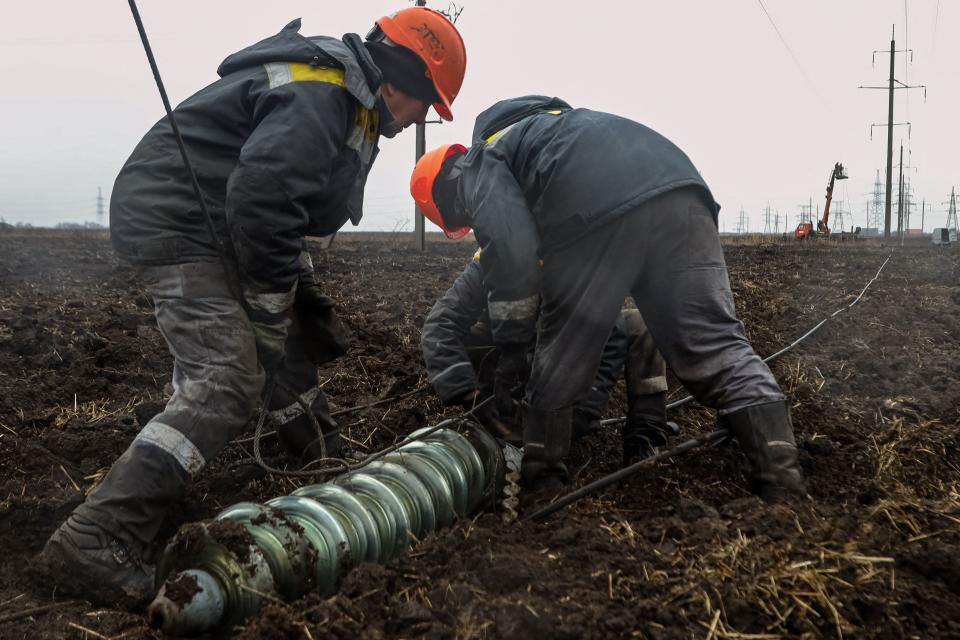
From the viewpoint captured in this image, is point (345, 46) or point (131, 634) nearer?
point (131, 634)

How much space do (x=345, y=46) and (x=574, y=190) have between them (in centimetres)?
107

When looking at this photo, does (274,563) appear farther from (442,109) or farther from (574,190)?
(442,109)

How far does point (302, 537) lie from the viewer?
2.54 meters

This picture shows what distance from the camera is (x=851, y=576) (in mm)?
2211

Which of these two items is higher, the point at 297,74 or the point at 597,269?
the point at 297,74

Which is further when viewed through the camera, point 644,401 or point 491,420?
point 644,401

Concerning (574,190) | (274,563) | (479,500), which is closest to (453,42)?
(574,190)

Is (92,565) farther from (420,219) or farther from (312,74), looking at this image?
(420,219)

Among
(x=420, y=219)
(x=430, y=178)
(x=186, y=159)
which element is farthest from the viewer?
(x=420, y=219)

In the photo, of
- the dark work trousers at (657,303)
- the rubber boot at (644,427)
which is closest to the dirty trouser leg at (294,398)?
the dark work trousers at (657,303)

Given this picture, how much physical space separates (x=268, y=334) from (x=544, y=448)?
1.25 metres

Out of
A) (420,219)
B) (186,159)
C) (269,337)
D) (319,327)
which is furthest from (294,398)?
(420,219)

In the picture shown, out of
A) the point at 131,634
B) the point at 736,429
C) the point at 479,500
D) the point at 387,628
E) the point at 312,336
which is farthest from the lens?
the point at 312,336

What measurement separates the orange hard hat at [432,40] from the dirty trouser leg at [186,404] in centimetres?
127
